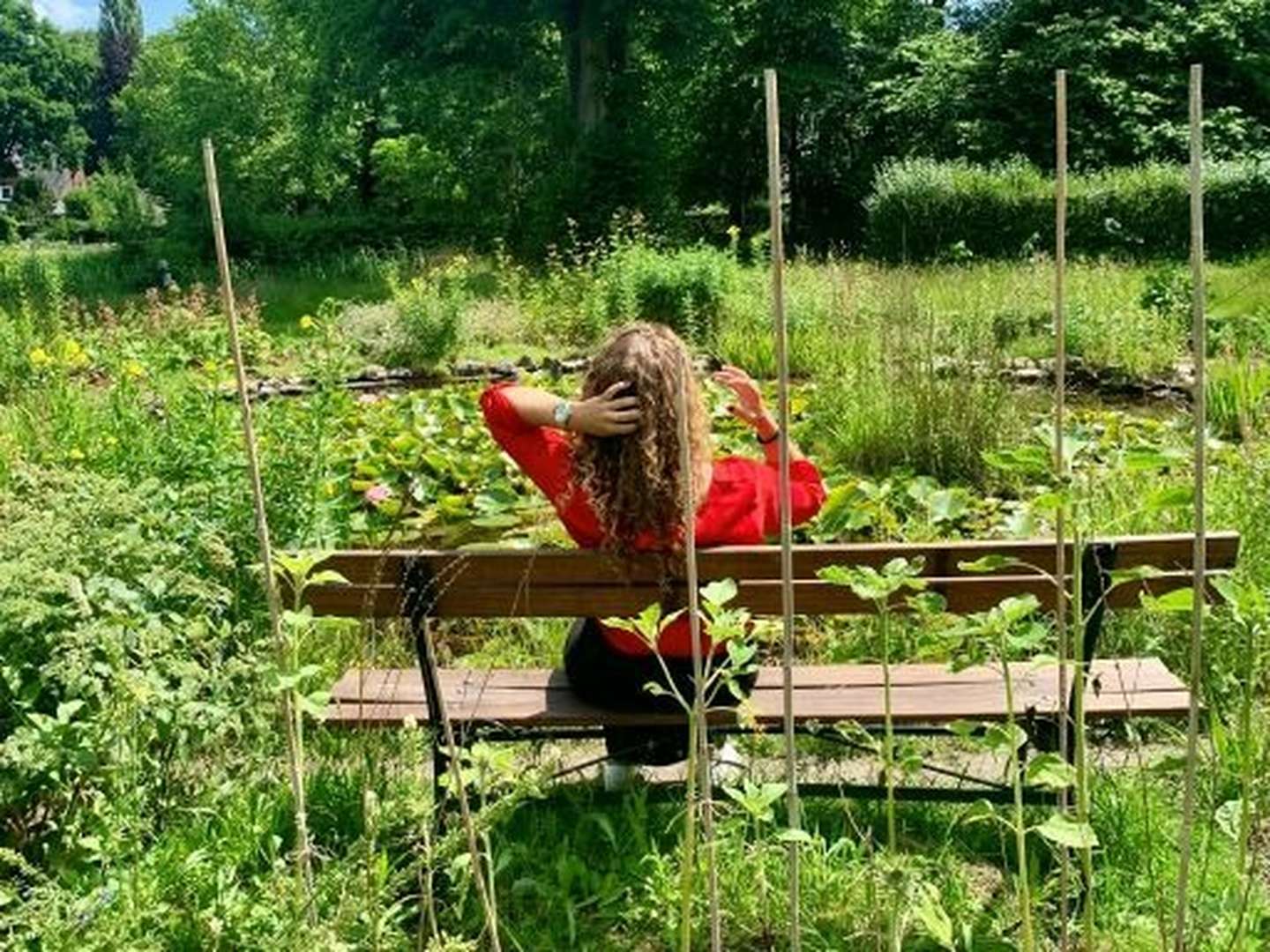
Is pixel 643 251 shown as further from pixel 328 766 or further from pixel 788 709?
pixel 788 709

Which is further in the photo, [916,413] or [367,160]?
[367,160]

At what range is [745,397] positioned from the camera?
2936 mm

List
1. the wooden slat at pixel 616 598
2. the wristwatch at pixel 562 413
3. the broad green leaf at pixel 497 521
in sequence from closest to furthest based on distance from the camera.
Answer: the wooden slat at pixel 616 598, the wristwatch at pixel 562 413, the broad green leaf at pixel 497 521

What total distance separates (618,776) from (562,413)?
3.09 ft

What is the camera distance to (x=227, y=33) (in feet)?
124

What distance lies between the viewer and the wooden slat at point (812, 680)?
3.11 metres

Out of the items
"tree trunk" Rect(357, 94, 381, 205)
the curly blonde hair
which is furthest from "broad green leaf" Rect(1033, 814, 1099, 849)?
"tree trunk" Rect(357, 94, 381, 205)

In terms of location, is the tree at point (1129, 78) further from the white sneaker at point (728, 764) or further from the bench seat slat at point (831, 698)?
the white sneaker at point (728, 764)

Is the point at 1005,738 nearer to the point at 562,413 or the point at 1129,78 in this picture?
the point at 562,413

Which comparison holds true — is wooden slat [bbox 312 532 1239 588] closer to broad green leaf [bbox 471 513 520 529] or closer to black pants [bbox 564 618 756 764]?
black pants [bbox 564 618 756 764]

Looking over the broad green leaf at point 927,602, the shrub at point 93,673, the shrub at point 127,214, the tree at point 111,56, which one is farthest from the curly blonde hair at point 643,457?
the tree at point 111,56

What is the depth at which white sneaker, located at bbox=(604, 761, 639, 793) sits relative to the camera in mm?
3283

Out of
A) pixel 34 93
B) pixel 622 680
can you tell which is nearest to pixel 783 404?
pixel 622 680

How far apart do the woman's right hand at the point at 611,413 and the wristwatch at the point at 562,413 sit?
0.02m
